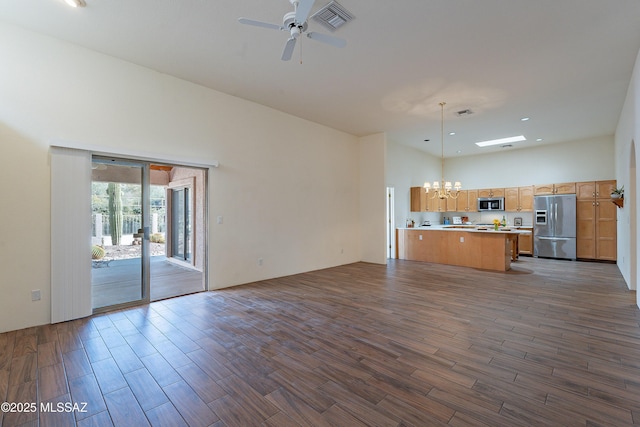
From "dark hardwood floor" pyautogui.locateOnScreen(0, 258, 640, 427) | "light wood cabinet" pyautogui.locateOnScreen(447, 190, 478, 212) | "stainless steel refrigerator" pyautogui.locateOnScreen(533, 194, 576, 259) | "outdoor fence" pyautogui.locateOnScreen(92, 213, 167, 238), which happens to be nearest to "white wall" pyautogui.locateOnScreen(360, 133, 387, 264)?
"dark hardwood floor" pyautogui.locateOnScreen(0, 258, 640, 427)

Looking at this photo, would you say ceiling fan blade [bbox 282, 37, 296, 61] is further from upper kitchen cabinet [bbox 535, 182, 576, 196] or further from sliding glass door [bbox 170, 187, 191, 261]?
upper kitchen cabinet [bbox 535, 182, 576, 196]

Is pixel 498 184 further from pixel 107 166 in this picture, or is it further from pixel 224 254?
pixel 107 166

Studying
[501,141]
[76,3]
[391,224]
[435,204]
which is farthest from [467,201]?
[76,3]

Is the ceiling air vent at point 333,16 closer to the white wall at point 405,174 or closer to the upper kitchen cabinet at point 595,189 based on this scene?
the white wall at point 405,174

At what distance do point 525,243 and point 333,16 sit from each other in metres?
8.63

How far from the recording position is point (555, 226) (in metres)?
8.00

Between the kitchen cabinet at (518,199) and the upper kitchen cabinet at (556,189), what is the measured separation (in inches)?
8.7

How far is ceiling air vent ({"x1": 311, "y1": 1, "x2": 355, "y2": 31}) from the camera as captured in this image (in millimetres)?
2896

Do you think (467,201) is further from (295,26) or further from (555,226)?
(295,26)

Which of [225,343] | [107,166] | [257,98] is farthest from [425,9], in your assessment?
[107,166]

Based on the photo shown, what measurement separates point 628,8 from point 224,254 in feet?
19.5

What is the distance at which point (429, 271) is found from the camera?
6406mm

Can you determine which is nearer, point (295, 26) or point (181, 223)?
point (295, 26)

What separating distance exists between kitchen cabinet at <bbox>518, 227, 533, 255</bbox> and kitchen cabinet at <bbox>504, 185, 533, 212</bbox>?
65 centimetres
